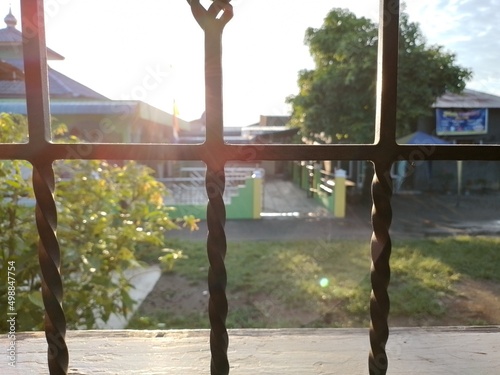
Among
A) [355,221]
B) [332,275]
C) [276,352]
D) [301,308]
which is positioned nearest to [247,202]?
[355,221]

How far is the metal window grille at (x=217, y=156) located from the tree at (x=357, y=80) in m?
7.27

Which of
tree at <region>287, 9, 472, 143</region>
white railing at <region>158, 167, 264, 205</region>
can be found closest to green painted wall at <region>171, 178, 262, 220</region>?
white railing at <region>158, 167, 264, 205</region>

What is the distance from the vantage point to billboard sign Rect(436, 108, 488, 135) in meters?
10.8

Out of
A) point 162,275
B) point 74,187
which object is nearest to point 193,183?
point 162,275

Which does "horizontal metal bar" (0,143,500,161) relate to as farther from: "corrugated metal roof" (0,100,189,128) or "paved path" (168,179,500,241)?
"paved path" (168,179,500,241)

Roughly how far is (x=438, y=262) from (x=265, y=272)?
5.96ft

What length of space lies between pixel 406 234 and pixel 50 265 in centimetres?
644

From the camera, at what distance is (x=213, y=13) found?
0.49 m

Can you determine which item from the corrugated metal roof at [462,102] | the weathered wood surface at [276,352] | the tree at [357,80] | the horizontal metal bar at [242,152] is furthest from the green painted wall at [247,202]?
the horizontal metal bar at [242,152]

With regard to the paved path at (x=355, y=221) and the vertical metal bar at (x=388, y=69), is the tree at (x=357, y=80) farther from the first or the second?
the vertical metal bar at (x=388, y=69)

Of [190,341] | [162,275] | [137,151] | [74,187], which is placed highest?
[137,151]

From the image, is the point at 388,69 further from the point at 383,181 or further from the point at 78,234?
the point at 78,234

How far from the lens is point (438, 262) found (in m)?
4.63

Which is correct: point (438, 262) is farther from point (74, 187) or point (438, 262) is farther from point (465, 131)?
point (465, 131)
